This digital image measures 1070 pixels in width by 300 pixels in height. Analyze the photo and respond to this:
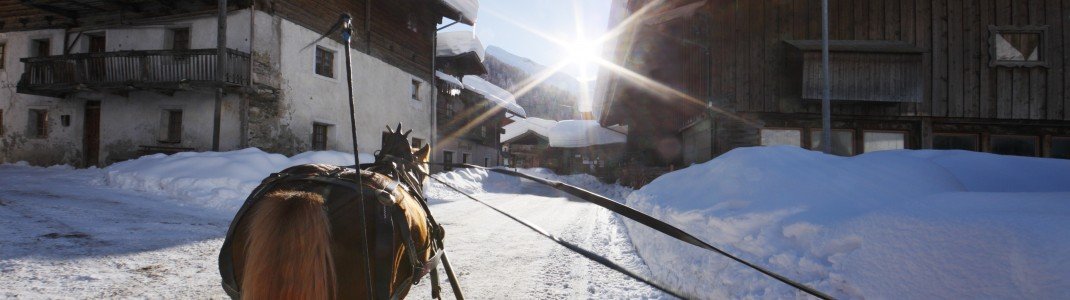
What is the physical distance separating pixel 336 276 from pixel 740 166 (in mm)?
5235

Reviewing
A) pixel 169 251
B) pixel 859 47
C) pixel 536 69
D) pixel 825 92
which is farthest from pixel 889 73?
pixel 536 69

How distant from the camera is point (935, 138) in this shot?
13.8 m

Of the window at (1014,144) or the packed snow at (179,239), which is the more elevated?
the window at (1014,144)

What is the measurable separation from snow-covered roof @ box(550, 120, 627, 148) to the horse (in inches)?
→ 1246

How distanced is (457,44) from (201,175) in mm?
18552

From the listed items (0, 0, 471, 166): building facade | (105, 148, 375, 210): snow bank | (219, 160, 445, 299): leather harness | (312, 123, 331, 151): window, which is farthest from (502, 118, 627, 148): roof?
(219, 160, 445, 299): leather harness

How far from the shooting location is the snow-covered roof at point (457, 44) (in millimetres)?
27156

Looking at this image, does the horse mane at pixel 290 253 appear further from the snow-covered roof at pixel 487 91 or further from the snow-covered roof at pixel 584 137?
the snow-covered roof at pixel 584 137

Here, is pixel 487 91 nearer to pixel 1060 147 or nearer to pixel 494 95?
pixel 494 95

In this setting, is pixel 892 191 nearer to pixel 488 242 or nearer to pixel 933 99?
pixel 488 242

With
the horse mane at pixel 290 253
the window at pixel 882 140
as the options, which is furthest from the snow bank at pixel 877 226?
the window at pixel 882 140

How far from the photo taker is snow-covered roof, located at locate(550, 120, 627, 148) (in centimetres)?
3391

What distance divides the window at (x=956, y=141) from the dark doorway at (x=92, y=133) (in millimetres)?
27500

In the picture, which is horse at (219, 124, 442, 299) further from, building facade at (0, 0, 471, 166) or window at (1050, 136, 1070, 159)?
window at (1050, 136, 1070, 159)
